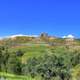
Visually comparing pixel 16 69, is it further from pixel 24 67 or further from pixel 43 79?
pixel 43 79

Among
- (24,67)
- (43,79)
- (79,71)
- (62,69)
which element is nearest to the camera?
(79,71)

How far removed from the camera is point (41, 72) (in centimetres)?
9075

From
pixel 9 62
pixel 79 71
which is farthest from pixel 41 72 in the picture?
pixel 9 62

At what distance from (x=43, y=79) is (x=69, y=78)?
804 cm

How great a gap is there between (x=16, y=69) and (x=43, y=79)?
3227 cm

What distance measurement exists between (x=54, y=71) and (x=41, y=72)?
14.5ft

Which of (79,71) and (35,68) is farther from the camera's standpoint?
(35,68)

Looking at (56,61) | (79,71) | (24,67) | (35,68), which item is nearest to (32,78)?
(35,68)

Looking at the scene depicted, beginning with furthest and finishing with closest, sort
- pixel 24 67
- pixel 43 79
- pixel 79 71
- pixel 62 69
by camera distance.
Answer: pixel 24 67
pixel 62 69
pixel 43 79
pixel 79 71

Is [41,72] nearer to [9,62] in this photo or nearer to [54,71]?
[54,71]

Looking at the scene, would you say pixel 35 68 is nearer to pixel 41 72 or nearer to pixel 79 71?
pixel 41 72

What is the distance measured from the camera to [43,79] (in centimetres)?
8619

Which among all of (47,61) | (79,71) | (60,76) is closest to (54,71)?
(60,76)

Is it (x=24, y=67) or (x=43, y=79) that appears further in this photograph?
(x=24, y=67)
